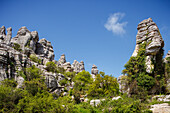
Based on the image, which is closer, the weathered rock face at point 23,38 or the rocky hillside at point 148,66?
the rocky hillside at point 148,66

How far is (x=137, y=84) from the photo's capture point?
2475cm

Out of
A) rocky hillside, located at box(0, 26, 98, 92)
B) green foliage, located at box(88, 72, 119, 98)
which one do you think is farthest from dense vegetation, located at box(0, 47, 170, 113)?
rocky hillside, located at box(0, 26, 98, 92)

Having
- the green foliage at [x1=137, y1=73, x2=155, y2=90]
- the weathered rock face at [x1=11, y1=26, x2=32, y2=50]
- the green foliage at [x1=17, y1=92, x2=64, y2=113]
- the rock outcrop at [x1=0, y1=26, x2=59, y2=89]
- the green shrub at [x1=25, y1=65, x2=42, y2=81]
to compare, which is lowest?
the green foliage at [x1=17, y1=92, x2=64, y2=113]

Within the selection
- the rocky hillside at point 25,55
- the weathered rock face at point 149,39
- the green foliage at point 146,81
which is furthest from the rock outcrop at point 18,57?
the weathered rock face at point 149,39

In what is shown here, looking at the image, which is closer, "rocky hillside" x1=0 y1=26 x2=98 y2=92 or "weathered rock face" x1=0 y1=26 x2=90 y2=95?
"weathered rock face" x1=0 y1=26 x2=90 y2=95

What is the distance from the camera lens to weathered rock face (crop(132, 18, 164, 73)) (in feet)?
82.1

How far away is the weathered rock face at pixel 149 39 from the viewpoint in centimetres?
2503

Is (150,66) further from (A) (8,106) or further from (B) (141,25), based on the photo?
(A) (8,106)

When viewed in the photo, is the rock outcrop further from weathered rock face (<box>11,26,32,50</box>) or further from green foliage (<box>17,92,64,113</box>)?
green foliage (<box>17,92,64,113</box>)

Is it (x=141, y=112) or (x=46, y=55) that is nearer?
(x=141, y=112)

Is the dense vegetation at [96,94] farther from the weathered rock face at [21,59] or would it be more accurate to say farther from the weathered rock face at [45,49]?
the weathered rock face at [45,49]

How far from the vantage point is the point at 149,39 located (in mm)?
26969

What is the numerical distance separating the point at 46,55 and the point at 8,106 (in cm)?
3953

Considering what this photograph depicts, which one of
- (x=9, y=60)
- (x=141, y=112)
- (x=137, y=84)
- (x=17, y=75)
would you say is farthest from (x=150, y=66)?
(x=9, y=60)
